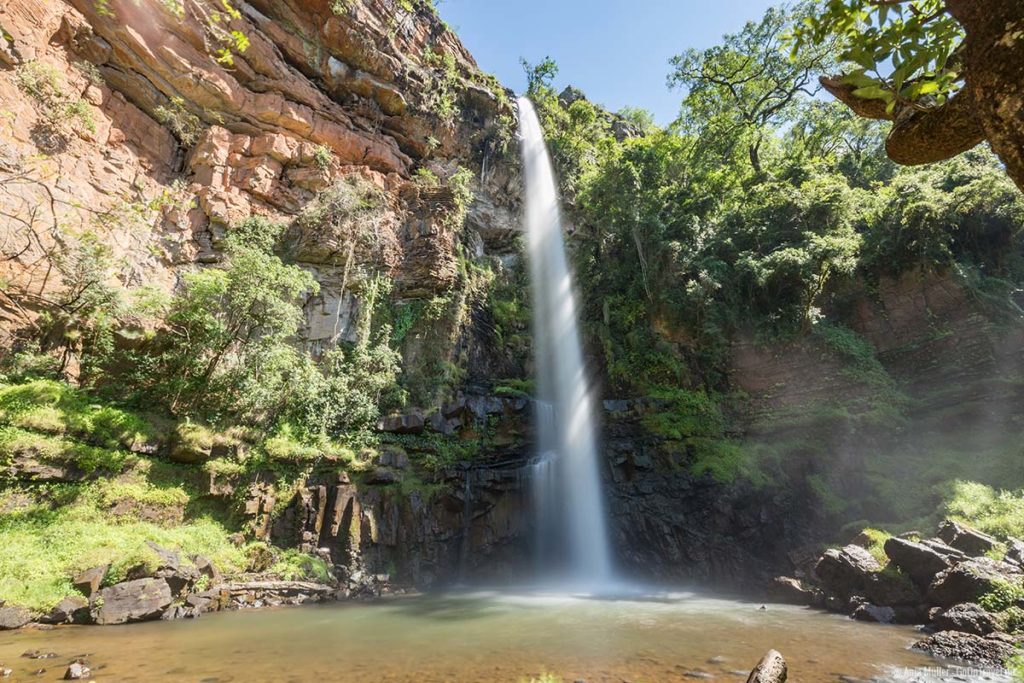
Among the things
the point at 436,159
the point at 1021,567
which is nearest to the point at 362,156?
the point at 436,159

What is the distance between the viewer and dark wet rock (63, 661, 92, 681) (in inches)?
213

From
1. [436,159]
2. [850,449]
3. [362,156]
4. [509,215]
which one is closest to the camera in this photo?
[850,449]

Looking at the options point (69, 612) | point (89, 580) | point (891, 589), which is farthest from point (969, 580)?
point (89, 580)

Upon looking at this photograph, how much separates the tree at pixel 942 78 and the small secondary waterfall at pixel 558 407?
14.6 m

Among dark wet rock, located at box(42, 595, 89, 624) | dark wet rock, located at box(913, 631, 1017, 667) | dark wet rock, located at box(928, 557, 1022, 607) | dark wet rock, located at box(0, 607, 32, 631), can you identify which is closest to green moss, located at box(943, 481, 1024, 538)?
dark wet rock, located at box(928, 557, 1022, 607)

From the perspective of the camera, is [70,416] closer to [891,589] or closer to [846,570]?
[846,570]

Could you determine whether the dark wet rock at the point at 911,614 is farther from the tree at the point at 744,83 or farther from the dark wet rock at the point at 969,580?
the tree at the point at 744,83

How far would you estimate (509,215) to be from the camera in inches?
1078

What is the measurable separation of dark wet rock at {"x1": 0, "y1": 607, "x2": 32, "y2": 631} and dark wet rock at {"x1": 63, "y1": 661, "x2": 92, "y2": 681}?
134 inches

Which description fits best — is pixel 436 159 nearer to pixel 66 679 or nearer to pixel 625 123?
pixel 625 123

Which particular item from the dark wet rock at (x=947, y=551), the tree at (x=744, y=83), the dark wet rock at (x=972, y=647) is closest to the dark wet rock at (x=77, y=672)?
the dark wet rock at (x=972, y=647)

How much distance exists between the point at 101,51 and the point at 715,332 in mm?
25387

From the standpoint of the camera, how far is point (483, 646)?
729 centimetres

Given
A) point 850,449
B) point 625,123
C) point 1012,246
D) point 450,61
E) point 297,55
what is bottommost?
point 850,449
